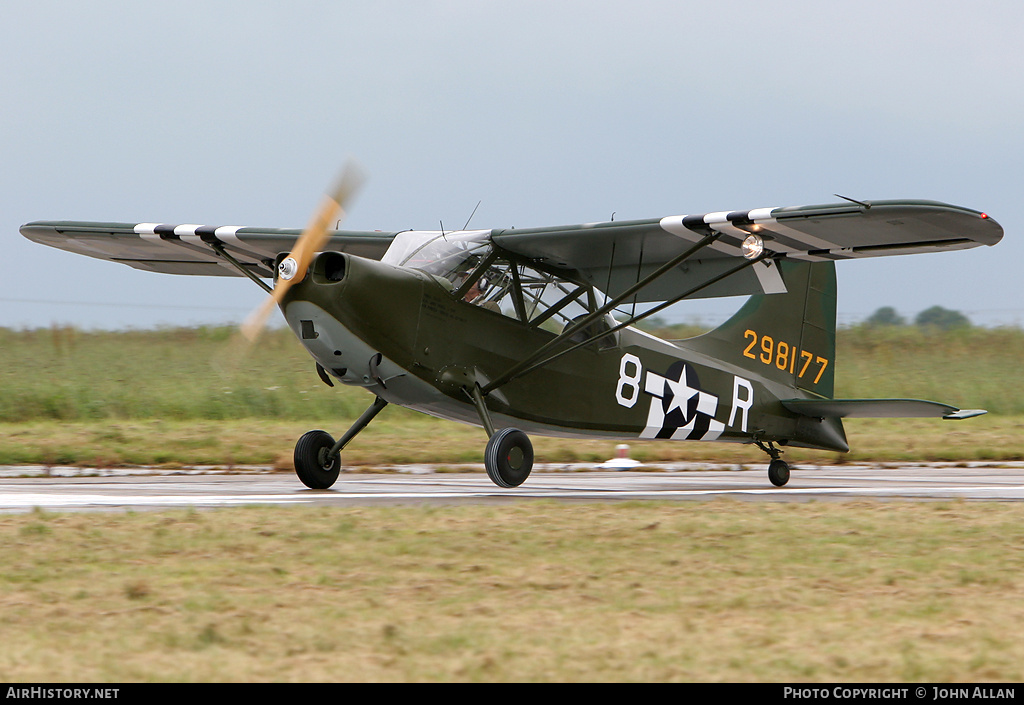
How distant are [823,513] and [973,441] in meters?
12.6

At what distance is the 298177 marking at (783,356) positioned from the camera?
559 inches

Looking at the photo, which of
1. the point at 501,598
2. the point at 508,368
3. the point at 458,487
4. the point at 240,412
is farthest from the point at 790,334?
the point at 501,598

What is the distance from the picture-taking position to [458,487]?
10.8m

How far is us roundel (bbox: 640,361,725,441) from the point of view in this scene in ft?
41.0

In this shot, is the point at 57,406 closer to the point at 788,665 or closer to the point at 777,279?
the point at 777,279

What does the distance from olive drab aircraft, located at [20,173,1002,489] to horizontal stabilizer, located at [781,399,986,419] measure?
26mm

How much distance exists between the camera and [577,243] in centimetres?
1102

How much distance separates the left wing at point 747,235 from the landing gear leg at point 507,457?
215 cm

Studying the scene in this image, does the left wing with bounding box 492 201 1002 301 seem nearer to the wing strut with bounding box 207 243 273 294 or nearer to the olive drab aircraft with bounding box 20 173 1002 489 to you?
the olive drab aircraft with bounding box 20 173 1002 489

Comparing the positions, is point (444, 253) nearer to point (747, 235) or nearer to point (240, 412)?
point (747, 235)

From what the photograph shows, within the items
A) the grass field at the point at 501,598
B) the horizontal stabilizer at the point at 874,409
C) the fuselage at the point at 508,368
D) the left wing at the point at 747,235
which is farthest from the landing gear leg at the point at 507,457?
the horizontal stabilizer at the point at 874,409

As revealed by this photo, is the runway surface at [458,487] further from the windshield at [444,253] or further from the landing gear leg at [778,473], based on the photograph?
the windshield at [444,253]

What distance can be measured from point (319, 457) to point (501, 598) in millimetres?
6320

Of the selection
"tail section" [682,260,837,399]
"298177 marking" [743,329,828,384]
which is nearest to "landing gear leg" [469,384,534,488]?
"tail section" [682,260,837,399]
